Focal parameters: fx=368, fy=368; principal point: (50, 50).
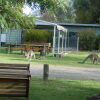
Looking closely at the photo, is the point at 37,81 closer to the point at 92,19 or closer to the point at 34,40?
the point at 34,40

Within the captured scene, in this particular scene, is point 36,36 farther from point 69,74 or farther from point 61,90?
point 61,90

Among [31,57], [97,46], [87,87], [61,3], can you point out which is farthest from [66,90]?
[97,46]

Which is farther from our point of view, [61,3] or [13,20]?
[13,20]

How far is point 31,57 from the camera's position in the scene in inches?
1068

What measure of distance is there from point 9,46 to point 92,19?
28.7m

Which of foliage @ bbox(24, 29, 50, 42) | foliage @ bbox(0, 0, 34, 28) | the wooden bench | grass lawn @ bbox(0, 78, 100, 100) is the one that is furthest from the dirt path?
foliage @ bbox(24, 29, 50, 42)

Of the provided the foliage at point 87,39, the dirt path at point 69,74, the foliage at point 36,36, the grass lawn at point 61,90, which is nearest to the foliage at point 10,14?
the grass lawn at point 61,90

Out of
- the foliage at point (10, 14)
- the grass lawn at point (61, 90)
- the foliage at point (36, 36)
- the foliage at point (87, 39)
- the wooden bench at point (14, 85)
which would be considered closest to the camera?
the foliage at point (10, 14)

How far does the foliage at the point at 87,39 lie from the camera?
4922cm

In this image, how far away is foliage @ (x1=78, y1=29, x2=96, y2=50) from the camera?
1938 inches

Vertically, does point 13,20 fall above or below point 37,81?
above

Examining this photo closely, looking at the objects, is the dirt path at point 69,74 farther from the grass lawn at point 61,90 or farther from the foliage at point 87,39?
the foliage at point 87,39

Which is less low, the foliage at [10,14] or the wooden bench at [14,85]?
the foliage at [10,14]

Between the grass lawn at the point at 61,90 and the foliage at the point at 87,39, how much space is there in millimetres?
36171
